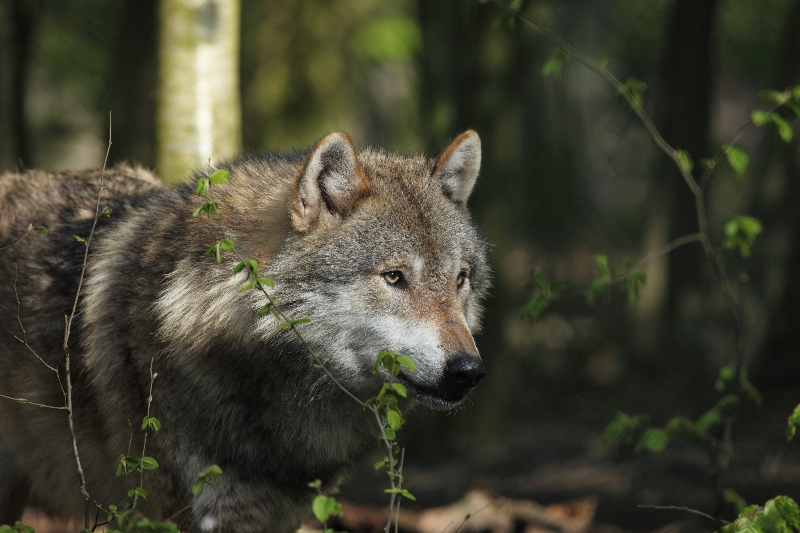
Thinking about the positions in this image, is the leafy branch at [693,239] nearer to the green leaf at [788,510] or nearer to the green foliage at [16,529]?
the green leaf at [788,510]

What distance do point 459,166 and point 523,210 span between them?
406 inches

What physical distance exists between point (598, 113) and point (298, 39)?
31.3 ft

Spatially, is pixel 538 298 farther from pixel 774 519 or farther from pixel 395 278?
pixel 774 519

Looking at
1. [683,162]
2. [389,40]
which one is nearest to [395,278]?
[683,162]

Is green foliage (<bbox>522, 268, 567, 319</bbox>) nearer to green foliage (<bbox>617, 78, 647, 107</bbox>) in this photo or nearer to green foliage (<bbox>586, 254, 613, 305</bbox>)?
green foliage (<bbox>586, 254, 613, 305</bbox>)

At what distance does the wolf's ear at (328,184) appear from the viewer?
452cm

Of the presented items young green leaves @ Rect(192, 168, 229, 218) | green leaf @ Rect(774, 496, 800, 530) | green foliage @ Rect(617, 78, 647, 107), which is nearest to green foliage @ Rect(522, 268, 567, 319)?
green foliage @ Rect(617, 78, 647, 107)

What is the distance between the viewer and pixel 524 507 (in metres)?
6.69

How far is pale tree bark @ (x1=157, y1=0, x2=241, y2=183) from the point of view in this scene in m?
6.89

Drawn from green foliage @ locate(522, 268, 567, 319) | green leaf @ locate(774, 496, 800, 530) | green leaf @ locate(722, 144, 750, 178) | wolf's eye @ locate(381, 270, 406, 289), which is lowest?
green leaf @ locate(774, 496, 800, 530)

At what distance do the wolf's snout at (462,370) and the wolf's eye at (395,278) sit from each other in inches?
21.3

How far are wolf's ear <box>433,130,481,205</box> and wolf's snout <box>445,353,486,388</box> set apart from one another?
1.30 metres

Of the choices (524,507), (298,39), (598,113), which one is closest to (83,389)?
(524,507)

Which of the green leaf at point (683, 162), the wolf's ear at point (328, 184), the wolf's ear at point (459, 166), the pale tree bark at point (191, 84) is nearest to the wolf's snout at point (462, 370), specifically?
the wolf's ear at point (328, 184)
